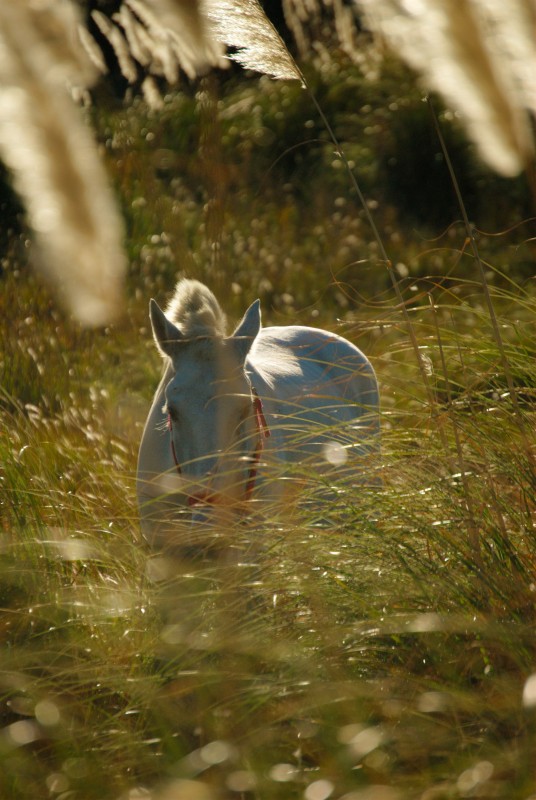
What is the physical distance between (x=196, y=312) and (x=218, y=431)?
72 centimetres

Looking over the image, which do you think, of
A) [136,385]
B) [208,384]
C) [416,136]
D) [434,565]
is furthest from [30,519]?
[416,136]

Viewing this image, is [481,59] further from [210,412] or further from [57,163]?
[210,412]

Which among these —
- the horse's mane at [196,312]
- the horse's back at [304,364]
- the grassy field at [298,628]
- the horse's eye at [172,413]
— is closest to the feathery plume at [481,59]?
the grassy field at [298,628]

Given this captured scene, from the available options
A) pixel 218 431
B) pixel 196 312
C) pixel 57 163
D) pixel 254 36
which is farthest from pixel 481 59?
pixel 196 312

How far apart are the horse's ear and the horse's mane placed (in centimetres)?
5

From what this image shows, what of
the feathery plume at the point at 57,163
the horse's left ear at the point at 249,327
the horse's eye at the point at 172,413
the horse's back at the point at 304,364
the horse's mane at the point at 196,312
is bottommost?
the horse's back at the point at 304,364

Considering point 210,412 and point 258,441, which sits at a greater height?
point 210,412

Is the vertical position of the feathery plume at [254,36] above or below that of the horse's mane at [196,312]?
above

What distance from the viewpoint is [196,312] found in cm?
404

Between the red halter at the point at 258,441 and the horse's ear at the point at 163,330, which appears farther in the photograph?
the horse's ear at the point at 163,330

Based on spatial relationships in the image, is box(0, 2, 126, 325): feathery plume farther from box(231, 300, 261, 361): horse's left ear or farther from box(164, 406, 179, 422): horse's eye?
box(231, 300, 261, 361): horse's left ear

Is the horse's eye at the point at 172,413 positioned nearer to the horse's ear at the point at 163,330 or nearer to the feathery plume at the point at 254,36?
the horse's ear at the point at 163,330

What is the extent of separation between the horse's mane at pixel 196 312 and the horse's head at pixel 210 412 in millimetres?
115

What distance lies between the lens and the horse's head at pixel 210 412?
133 inches
